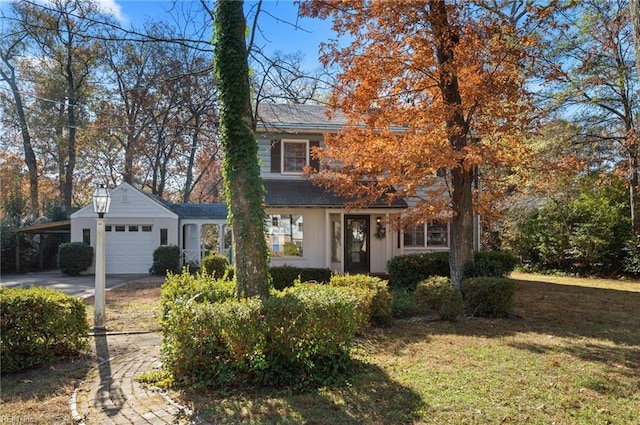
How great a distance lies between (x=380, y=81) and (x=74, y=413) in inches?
339

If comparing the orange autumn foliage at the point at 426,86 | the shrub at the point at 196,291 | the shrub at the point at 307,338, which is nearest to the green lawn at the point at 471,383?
the shrub at the point at 307,338

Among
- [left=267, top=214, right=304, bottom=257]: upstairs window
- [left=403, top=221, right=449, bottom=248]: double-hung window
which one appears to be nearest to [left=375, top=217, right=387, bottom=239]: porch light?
[left=403, top=221, right=449, bottom=248]: double-hung window

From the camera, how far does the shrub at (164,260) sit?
668 inches

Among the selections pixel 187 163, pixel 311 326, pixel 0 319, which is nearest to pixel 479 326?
pixel 311 326

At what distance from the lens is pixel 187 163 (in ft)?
96.1

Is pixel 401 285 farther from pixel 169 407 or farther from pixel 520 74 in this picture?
pixel 169 407

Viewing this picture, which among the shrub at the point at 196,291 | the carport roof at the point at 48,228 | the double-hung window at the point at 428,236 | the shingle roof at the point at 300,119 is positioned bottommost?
the shrub at the point at 196,291

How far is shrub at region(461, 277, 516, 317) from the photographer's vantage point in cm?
826

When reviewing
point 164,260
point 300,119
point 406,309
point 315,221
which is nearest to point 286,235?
point 315,221

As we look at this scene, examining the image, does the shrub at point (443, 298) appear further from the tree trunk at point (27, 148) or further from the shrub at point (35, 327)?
the tree trunk at point (27, 148)

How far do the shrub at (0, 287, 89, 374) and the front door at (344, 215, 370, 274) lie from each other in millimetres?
10052

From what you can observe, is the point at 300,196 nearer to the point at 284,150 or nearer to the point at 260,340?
the point at 284,150

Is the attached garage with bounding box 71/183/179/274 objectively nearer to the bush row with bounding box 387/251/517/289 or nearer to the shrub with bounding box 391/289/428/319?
the bush row with bounding box 387/251/517/289

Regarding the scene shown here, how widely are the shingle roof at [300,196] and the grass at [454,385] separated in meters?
6.52
